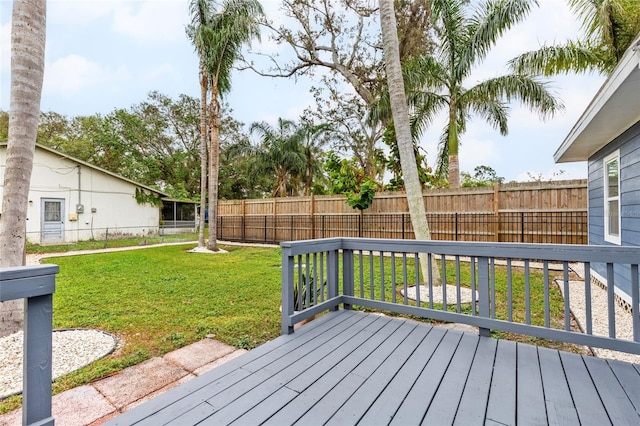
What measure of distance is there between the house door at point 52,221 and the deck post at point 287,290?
1359cm

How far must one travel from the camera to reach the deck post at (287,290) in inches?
104

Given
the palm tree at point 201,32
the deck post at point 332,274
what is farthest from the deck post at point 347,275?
the palm tree at point 201,32

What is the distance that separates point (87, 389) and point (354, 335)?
198 centimetres

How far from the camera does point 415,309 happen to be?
2.87m

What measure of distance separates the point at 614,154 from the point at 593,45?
4.24 metres

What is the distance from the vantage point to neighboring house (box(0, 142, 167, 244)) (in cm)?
1155

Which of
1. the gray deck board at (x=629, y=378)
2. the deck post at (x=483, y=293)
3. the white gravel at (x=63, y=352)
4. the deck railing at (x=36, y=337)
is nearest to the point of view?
the deck railing at (x=36, y=337)

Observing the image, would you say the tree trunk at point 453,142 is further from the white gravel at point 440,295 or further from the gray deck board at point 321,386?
the gray deck board at point 321,386

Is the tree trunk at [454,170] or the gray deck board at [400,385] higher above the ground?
the tree trunk at [454,170]

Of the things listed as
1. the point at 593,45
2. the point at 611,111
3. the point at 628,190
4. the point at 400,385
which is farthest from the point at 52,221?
the point at 593,45

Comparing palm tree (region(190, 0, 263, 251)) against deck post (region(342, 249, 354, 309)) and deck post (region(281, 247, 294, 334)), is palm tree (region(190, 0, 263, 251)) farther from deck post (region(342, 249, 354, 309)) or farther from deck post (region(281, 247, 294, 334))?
deck post (region(281, 247, 294, 334))

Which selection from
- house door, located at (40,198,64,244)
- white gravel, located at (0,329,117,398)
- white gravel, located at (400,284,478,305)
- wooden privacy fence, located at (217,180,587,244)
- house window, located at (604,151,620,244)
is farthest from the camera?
house door, located at (40,198,64,244)

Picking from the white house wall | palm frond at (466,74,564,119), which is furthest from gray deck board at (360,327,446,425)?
the white house wall

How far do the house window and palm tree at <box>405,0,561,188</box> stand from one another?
3.50m
